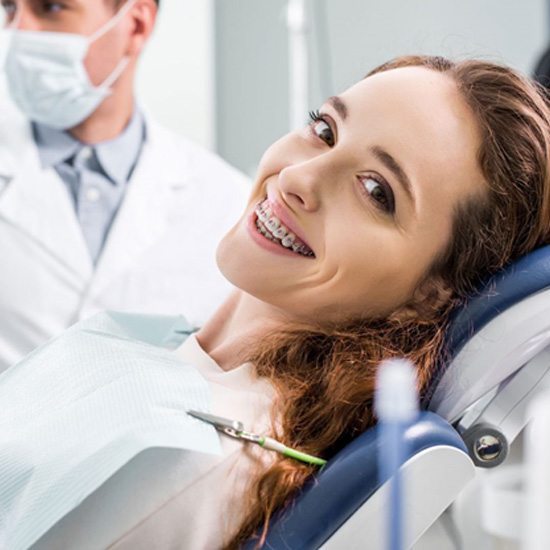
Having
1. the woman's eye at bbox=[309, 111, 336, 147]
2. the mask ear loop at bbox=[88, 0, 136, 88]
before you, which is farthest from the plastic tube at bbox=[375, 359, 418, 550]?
the mask ear loop at bbox=[88, 0, 136, 88]

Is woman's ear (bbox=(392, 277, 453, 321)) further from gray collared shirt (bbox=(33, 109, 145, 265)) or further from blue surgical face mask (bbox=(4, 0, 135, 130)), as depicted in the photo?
blue surgical face mask (bbox=(4, 0, 135, 130))

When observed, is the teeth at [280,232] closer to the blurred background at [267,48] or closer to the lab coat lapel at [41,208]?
the lab coat lapel at [41,208]

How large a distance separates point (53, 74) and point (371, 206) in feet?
4.61

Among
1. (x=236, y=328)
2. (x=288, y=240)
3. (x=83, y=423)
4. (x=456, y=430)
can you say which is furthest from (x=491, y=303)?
(x=83, y=423)

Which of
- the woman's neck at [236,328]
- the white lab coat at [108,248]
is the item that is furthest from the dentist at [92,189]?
the woman's neck at [236,328]

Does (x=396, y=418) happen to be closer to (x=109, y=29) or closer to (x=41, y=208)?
(x=41, y=208)

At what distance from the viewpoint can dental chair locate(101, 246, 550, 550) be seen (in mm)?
1006

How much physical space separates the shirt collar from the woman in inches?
45.3

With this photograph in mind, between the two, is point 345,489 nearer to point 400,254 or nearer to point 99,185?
point 400,254

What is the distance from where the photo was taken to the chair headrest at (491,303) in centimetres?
117

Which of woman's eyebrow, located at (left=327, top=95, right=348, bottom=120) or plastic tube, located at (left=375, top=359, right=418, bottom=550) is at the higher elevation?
plastic tube, located at (left=375, top=359, right=418, bottom=550)

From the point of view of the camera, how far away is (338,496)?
1017 mm

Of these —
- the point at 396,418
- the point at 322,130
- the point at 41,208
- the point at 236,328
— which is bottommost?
the point at 41,208

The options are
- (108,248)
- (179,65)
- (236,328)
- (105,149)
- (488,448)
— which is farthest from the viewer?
(179,65)
